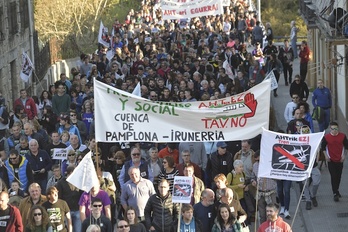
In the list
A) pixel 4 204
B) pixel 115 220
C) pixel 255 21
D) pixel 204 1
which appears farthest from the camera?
pixel 255 21

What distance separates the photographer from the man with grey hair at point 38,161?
18.7 meters

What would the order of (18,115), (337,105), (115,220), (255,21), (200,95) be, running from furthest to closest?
(255,21) → (337,105) → (200,95) → (18,115) → (115,220)

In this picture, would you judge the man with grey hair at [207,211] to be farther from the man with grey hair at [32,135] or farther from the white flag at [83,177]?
the man with grey hair at [32,135]

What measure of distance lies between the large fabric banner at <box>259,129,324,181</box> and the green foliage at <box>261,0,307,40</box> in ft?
122

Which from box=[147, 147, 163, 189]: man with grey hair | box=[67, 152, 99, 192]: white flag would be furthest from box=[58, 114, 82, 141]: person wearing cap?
box=[67, 152, 99, 192]: white flag

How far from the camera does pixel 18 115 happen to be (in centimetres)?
2344

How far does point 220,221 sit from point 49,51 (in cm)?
2838

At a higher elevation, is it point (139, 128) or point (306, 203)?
point (139, 128)

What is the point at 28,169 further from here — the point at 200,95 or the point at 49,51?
the point at 49,51

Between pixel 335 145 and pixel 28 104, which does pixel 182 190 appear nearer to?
Result: pixel 335 145

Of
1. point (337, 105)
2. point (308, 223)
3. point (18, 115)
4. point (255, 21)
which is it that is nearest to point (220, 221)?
point (308, 223)

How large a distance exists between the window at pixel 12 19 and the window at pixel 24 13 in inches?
48.8

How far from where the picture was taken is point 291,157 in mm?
15375

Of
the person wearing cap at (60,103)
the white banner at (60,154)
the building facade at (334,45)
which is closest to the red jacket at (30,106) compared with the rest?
the person wearing cap at (60,103)
